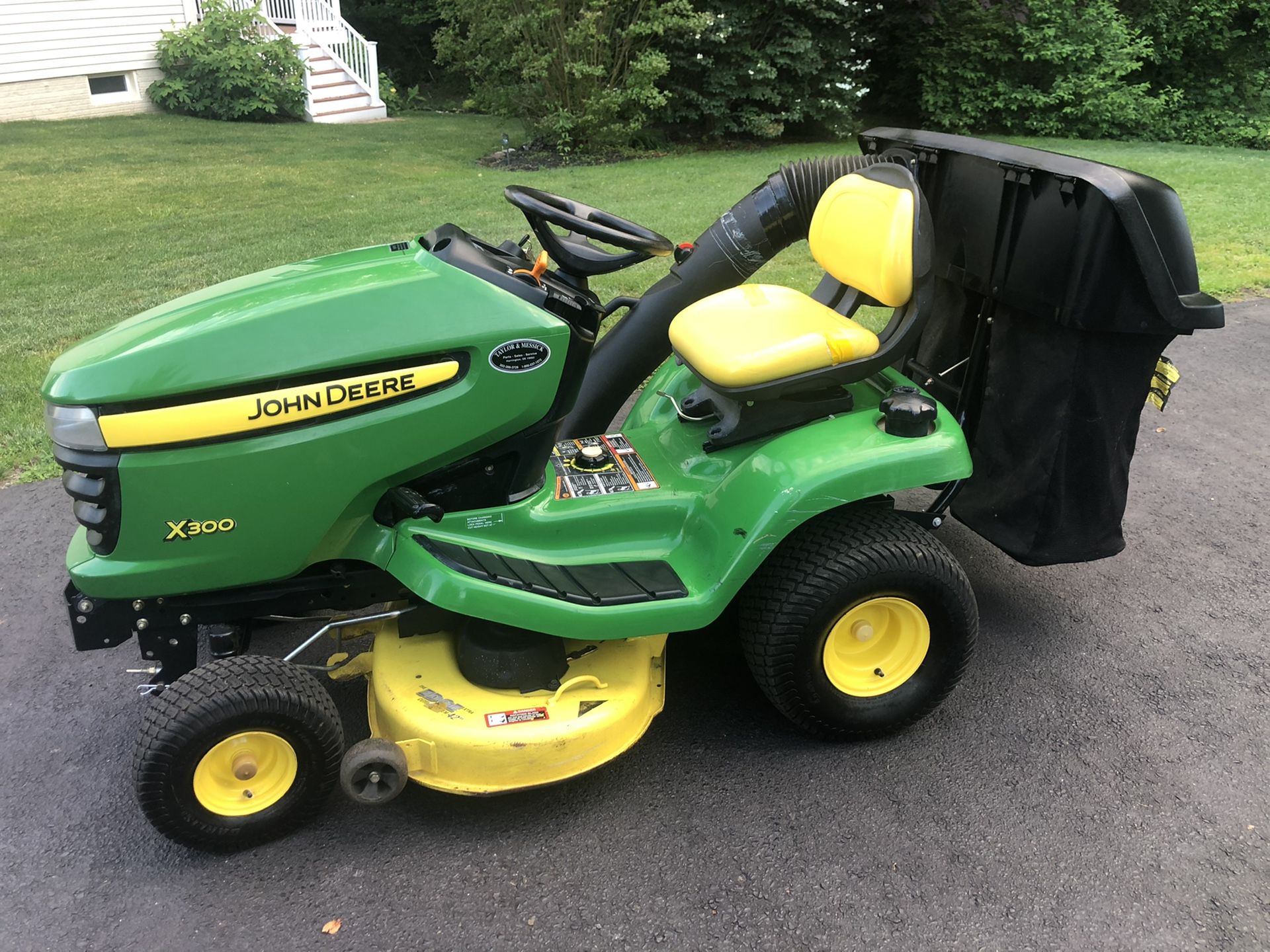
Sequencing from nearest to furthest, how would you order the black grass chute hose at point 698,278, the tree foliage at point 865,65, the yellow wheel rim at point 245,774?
the yellow wheel rim at point 245,774 < the black grass chute hose at point 698,278 < the tree foliage at point 865,65

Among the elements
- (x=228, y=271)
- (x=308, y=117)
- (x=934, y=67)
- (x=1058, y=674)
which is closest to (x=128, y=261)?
(x=228, y=271)

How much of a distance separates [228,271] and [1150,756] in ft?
18.9

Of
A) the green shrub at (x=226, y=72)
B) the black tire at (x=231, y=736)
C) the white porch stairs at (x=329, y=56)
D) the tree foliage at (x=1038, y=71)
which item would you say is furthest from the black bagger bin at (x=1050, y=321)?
the white porch stairs at (x=329, y=56)

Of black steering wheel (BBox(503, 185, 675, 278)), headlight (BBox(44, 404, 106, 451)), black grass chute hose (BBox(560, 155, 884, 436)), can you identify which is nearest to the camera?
headlight (BBox(44, 404, 106, 451))

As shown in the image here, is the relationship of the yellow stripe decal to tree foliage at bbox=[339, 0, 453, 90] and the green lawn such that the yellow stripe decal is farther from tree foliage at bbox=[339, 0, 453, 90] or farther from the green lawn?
tree foliage at bbox=[339, 0, 453, 90]

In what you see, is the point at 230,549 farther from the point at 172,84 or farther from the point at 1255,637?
the point at 172,84

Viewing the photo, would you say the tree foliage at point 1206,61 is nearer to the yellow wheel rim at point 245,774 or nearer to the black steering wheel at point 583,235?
the black steering wheel at point 583,235

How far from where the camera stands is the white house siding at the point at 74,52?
12.7 metres

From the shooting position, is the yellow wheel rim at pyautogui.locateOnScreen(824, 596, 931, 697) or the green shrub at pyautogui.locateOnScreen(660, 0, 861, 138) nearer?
the yellow wheel rim at pyautogui.locateOnScreen(824, 596, 931, 697)

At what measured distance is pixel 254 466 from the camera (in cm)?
205

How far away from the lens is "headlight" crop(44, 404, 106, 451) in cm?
197

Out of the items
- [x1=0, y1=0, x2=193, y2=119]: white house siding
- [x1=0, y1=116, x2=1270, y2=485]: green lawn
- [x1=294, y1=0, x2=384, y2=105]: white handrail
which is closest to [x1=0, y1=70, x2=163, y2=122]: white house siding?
[x1=0, y1=0, x2=193, y2=119]: white house siding

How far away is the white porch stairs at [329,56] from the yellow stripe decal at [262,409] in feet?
44.7

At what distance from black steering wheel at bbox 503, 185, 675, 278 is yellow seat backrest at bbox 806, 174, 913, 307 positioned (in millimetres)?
549
